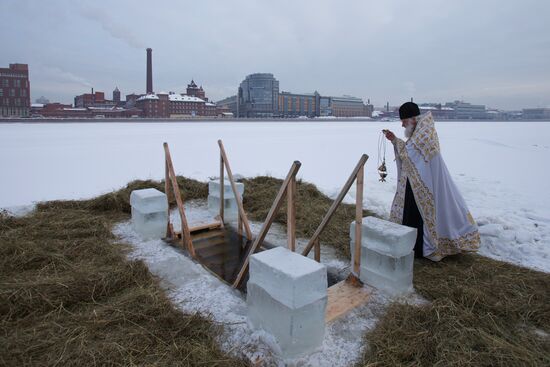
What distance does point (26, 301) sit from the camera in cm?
294

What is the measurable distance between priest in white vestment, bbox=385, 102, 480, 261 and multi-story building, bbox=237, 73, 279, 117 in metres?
92.0

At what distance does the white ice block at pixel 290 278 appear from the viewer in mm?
2348

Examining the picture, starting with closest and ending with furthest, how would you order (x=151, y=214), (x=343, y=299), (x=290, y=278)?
1. (x=290, y=278)
2. (x=343, y=299)
3. (x=151, y=214)

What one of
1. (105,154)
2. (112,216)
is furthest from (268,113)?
(112,216)

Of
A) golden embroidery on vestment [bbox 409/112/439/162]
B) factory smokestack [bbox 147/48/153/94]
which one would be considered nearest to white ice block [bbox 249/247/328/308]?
golden embroidery on vestment [bbox 409/112/439/162]

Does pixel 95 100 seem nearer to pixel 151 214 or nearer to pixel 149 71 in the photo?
pixel 149 71

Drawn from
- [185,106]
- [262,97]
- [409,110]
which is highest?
[262,97]

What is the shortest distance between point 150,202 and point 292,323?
311 centimetres

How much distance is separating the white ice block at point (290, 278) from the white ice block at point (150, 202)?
2.60m

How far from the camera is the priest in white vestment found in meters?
3.89

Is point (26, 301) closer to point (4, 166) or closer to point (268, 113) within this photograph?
point (4, 166)

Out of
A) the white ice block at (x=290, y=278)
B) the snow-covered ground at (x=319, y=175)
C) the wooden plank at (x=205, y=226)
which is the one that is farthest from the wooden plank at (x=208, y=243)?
the snow-covered ground at (x=319, y=175)

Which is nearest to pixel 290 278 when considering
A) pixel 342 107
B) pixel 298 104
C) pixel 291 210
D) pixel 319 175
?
pixel 291 210

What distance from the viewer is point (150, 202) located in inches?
191
